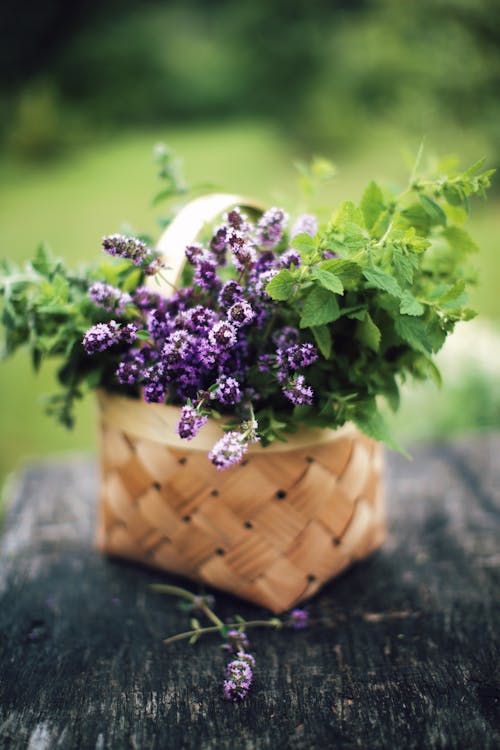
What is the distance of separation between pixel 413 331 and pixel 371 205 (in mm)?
205

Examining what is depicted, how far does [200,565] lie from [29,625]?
0.95ft

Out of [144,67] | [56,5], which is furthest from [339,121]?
[56,5]

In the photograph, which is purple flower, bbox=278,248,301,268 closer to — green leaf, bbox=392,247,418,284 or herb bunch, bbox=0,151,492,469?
herb bunch, bbox=0,151,492,469

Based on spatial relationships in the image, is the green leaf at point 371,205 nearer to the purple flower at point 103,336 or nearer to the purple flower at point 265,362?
the purple flower at point 265,362

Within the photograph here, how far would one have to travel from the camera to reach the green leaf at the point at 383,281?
77 cm

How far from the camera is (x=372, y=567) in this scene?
1170 millimetres

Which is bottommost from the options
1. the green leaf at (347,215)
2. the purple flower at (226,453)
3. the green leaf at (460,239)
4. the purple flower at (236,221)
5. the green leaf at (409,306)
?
the purple flower at (226,453)

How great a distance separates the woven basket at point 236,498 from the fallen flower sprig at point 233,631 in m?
0.03

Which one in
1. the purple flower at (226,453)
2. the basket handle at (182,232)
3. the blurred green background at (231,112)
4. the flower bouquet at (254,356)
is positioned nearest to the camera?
the purple flower at (226,453)

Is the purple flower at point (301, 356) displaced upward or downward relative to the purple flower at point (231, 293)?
downward

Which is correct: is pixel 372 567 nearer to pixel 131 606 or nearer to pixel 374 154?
pixel 131 606

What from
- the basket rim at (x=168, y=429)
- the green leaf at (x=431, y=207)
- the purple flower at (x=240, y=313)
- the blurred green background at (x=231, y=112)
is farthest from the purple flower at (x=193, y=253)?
the blurred green background at (x=231, y=112)

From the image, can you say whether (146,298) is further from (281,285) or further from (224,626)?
(224,626)

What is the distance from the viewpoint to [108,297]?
2.92 ft
